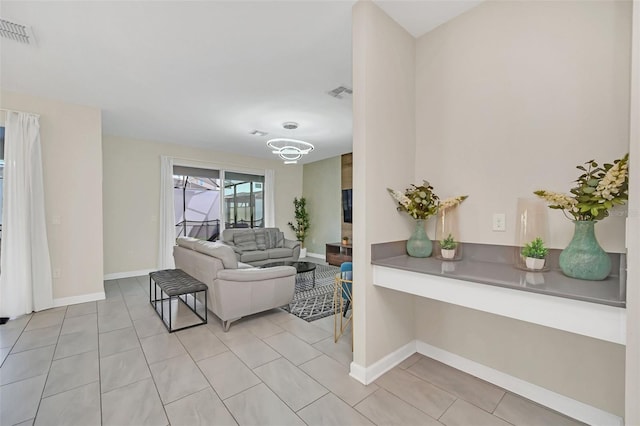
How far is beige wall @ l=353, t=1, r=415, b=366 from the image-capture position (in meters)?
1.95

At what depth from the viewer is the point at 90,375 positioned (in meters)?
2.06

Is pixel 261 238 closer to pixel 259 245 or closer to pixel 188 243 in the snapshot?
pixel 259 245

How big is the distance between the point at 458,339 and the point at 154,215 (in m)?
5.87

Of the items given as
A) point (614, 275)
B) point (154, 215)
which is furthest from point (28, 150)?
point (614, 275)

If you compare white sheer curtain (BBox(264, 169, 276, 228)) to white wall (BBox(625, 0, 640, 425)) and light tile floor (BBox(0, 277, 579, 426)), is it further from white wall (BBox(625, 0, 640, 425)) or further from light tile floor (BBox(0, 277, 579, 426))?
white wall (BBox(625, 0, 640, 425))

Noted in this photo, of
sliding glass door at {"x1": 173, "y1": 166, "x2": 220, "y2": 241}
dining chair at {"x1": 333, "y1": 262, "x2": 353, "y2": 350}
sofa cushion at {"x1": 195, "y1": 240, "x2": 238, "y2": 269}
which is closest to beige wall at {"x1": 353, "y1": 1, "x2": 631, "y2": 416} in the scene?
dining chair at {"x1": 333, "y1": 262, "x2": 353, "y2": 350}

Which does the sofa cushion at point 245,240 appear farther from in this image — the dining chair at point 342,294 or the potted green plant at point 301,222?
the dining chair at point 342,294

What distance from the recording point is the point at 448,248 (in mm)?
2045

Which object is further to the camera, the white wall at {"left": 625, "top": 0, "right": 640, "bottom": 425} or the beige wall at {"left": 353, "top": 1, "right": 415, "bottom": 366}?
the beige wall at {"left": 353, "top": 1, "right": 415, "bottom": 366}

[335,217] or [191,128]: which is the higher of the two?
[191,128]

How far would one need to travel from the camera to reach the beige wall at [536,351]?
1.51 metres

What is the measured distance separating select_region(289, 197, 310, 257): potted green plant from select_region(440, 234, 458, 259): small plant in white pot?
5.87m

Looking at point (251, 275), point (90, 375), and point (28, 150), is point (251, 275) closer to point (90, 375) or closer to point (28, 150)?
point (90, 375)

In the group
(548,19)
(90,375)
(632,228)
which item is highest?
(548,19)
